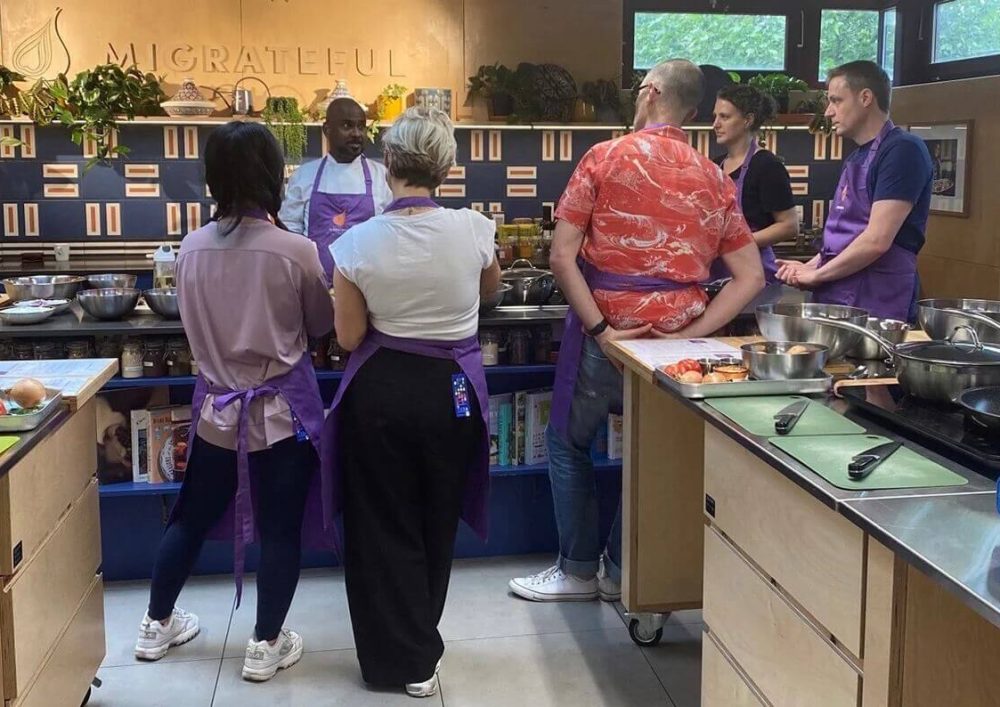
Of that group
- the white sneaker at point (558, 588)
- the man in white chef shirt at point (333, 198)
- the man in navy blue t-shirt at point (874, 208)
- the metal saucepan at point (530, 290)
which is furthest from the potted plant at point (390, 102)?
the white sneaker at point (558, 588)

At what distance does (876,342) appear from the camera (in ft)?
9.14

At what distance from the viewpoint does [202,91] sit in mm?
6293

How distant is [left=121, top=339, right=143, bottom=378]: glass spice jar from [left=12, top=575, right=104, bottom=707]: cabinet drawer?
955mm

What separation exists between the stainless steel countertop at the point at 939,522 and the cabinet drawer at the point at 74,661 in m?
1.58

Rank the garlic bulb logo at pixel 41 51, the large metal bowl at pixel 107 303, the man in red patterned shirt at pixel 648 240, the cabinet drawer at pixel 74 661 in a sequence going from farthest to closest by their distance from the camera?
the garlic bulb logo at pixel 41 51 → the large metal bowl at pixel 107 303 → the man in red patterned shirt at pixel 648 240 → the cabinet drawer at pixel 74 661

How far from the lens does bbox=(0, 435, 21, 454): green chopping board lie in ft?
6.79

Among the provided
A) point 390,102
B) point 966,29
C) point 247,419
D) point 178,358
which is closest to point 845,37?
point 966,29

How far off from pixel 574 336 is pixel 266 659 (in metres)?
1.31

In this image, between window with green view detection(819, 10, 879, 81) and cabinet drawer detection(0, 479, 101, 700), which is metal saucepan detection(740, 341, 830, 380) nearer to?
cabinet drawer detection(0, 479, 101, 700)

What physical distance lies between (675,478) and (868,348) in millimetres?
660

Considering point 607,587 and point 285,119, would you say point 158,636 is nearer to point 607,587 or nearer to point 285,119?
point 607,587

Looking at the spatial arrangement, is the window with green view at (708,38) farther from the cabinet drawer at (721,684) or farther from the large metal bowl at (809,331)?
the cabinet drawer at (721,684)

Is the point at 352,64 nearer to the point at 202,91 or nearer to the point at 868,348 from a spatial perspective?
the point at 202,91

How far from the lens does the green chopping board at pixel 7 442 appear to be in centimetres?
207
